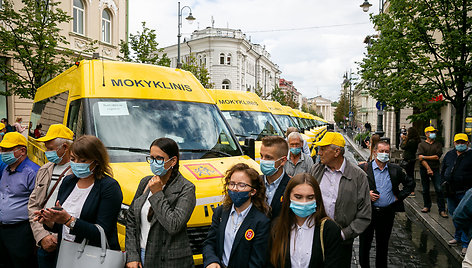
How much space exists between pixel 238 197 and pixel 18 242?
2828mm

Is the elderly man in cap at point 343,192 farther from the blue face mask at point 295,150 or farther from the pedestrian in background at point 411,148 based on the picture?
the pedestrian in background at point 411,148

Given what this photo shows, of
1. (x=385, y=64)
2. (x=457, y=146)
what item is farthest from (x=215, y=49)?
(x=457, y=146)

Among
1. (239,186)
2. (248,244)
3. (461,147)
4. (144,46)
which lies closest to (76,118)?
(239,186)

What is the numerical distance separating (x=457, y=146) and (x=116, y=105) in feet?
19.2

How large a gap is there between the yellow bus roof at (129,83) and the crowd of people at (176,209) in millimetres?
1092

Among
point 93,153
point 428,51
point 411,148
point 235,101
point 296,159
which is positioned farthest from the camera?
point 235,101

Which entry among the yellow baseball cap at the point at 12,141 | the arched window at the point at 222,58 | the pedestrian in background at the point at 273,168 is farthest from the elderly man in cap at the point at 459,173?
the arched window at the point at 222,58

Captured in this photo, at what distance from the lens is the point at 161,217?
2832 millimetres

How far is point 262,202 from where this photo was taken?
298cm

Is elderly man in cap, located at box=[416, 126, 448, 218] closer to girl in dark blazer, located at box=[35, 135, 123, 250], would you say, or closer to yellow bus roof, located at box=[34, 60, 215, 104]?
yellow bus roof, located at box=[34, 60, 215, 104]

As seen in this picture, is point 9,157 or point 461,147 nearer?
point 9,157

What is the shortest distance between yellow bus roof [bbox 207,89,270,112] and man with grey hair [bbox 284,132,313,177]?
5470 mm

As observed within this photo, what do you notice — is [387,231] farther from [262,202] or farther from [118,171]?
[118,171]

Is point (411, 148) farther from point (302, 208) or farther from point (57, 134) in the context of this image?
point (57, 134)
